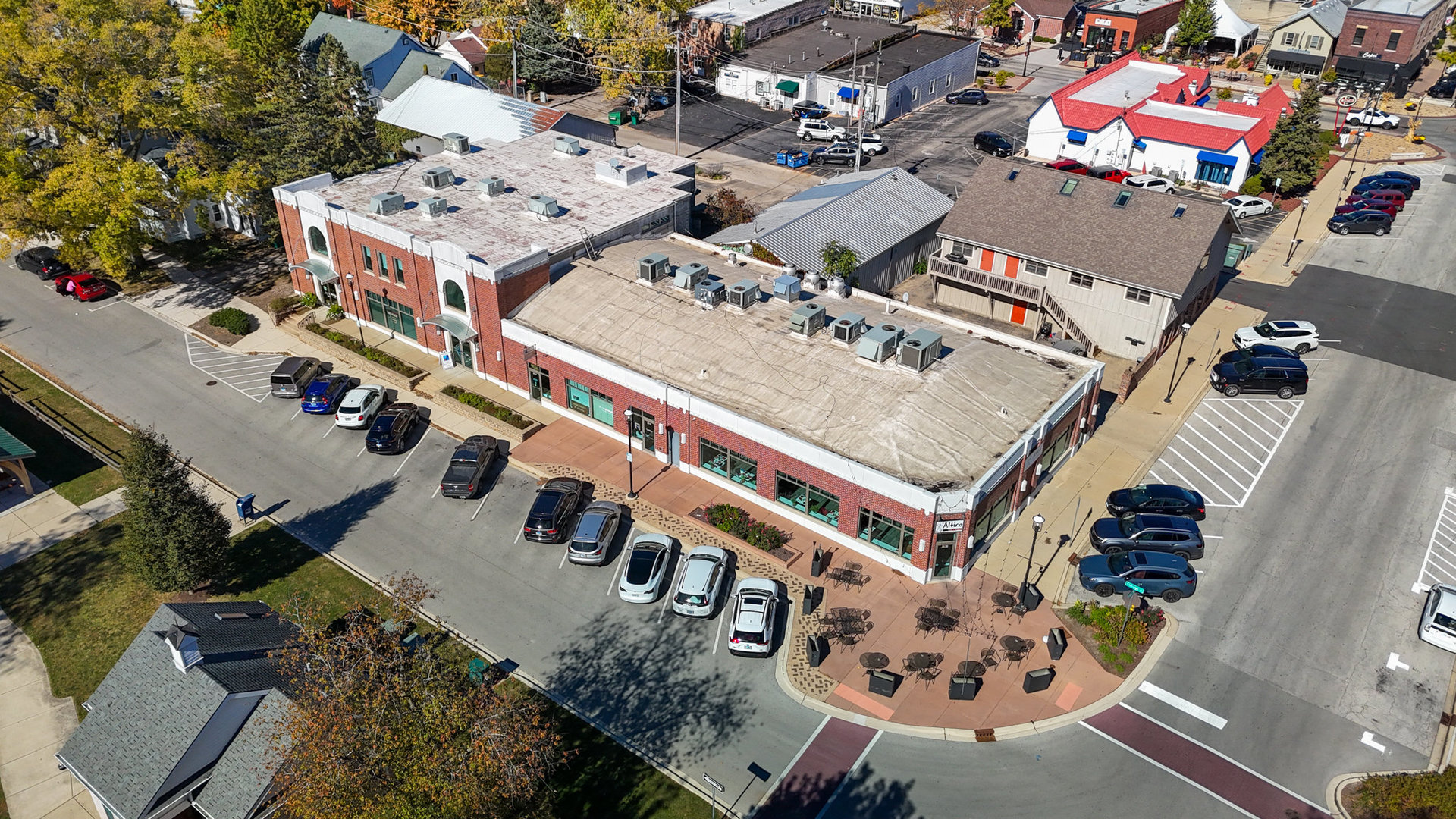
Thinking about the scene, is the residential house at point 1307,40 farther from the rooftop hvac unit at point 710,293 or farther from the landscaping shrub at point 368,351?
the landscaping shrub at point 368,351

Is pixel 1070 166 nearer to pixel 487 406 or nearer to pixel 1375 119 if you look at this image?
pixel 1375 119

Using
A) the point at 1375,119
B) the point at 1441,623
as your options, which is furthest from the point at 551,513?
the point at 1375,119

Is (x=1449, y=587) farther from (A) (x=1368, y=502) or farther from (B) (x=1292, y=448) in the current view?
(B) (x=1292, y=448)

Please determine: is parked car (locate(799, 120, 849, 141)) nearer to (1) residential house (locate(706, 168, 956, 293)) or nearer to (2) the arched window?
(1) residential house (locate(706, 168, 956, 293))

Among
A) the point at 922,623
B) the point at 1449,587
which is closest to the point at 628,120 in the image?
the point at 922,623

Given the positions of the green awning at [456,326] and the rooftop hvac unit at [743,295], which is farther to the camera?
the green awning at [456,326]

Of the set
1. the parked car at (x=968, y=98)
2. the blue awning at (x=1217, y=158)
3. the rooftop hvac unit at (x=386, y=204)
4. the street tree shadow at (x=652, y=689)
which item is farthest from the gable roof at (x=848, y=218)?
the parked car at (x=968, y=98)
